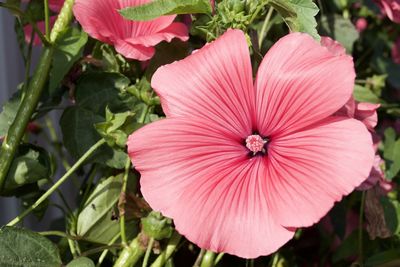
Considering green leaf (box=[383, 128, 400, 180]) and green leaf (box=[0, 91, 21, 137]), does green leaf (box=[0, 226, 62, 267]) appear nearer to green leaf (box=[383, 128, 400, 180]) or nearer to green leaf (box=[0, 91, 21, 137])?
green leaf (box=[0, 91, 21, 137])

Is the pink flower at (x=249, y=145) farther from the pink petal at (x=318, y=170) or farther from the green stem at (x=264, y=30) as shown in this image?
the green stem at (x=264, y=30)

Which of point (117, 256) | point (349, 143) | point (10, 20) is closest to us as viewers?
point (349, 143)

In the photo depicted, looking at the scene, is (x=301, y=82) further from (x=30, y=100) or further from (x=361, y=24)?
(x=361, y=24)

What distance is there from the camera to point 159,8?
1.99 feet

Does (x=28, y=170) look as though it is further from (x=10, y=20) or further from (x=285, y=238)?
(x=10, y=20)

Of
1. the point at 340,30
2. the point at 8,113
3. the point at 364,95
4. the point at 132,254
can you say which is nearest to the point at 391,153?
the point at 364,95

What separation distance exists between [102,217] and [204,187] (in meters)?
0.25

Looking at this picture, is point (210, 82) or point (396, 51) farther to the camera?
point (396, 51)

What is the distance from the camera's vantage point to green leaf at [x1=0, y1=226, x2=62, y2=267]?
64cm

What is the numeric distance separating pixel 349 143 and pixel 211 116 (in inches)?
5.3

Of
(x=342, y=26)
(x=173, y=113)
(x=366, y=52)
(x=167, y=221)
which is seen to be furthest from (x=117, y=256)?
(x=366, y=52)

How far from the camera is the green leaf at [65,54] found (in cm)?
74

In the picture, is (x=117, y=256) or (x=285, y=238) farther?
(x=117, y=256)

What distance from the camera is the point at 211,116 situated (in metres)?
0.62
